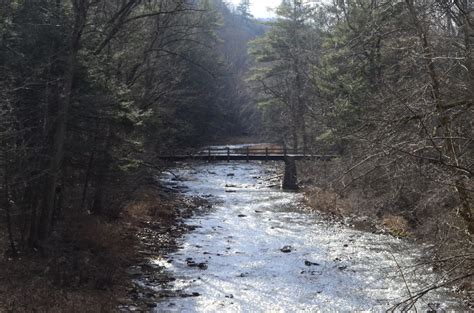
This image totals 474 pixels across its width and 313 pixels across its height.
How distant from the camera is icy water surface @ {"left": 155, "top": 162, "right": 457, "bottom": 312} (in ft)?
30.6

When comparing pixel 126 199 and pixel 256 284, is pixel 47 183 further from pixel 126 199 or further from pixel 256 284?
pixel 126 199

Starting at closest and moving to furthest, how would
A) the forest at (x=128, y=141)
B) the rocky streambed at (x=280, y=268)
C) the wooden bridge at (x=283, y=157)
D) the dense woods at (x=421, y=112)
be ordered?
the dense woods at (x=421, y=112)
the forest at (x=128, y=141)
the rocky streambed at (x=280, y=268)
the wooden bridge at (x=283, y=157)

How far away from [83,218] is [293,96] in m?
23.1

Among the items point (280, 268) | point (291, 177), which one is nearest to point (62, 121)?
point (280, 268)

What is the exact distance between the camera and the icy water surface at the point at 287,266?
9312 mm

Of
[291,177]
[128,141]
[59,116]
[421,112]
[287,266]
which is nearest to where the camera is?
[421,112]

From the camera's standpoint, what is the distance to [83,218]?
13.8 m

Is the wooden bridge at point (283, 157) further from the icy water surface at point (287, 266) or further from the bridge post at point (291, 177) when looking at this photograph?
the icy water surface at point (287, 266)

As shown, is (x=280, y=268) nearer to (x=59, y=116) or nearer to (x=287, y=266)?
(x=287, y=266)

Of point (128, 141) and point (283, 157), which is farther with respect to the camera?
point (283, 157)

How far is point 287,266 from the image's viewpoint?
12141 mm

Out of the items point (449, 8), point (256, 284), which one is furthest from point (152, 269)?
point (449, 8)

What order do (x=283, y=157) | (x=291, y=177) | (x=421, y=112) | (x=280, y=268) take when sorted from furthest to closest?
(x=283, y=157) < (x=291, y=177) < (x=280, y=268) < (x=421, y=112)

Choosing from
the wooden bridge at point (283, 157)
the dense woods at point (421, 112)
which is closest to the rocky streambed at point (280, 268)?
the dense woods at point (421, 112)
